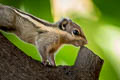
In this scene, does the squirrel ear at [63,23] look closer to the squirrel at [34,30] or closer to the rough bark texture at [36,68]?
the squirrel at [34,30]

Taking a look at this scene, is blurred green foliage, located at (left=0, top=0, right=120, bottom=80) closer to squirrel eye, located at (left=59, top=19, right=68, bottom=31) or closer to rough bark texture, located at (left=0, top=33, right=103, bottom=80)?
squirrel eye, located at (left=59, top=19, right=68, bottom=31)

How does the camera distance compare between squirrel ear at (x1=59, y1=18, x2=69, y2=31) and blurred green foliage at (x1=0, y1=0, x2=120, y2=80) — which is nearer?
squirrel ear at (x1=59, y1=18, x2=69, y2=31)

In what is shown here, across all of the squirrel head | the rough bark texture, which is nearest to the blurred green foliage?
the squirrel head

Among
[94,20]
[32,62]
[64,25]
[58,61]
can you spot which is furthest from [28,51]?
[94,20]

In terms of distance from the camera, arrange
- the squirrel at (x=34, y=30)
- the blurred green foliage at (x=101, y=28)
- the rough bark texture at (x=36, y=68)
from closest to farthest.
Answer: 1. the rough bark texture at (x=36, y=68)
2. the squirrel at (x=34, y=30)
3. the blurred green foliage at (x=101, y=28)

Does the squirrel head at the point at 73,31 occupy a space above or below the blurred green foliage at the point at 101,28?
above

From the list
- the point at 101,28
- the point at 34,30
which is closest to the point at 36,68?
the point at 34,30

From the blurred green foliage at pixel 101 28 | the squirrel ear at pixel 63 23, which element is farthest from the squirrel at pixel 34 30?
the blurred green foliage at pixel 101 28
